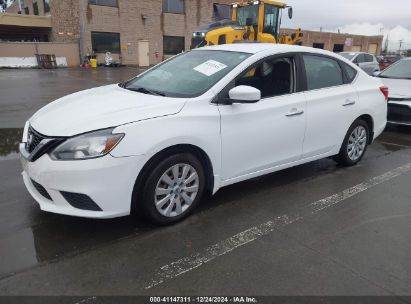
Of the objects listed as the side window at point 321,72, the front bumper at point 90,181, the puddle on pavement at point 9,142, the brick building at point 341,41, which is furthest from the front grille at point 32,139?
the brick building at point 341,41

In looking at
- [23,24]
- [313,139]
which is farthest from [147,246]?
[23,24]

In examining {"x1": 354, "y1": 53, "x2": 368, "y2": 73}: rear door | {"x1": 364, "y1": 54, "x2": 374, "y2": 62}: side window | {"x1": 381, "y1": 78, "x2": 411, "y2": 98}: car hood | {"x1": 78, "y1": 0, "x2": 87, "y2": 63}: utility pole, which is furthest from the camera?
{"x1": 78, "y1": 0, "x2": 87, "y2": 63}: utility pole

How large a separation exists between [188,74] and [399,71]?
6.65m

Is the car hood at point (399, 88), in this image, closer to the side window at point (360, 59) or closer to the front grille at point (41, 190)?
the front grille at point (41, 190)

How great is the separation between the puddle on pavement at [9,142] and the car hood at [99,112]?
2.28 meters

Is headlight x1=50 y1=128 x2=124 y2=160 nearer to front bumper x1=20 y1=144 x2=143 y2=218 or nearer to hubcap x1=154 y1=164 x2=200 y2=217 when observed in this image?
front bumper x1=20 y1=144 x2=143 y2=218

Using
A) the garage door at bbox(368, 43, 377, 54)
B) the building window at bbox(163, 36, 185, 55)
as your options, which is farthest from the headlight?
the garage door at bbox(368, 43, 377, 54)

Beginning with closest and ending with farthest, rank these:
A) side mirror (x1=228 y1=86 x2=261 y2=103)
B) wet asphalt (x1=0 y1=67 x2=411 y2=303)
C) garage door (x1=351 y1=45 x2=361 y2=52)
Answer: wet asphalt (x1=0 y1=67 x2=411 y2=303), side mirror (x1=228 y1=86 x2=261 y2=103), garage door (x1=351 y1=45 x2=361 y2=52)

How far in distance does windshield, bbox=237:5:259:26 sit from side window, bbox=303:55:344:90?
974cm

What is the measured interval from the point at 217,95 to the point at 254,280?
1.76 metres

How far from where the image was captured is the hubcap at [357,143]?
530 centimetres

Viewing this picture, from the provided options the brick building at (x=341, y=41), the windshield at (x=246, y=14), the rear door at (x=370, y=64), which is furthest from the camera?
the brick building at (x=341, y=41)

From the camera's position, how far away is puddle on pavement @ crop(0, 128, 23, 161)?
5.72m

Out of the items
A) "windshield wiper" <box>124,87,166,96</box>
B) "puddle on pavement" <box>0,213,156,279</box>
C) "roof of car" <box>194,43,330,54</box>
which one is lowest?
"puddle on pavement" <box>0,213,156,279</box>
